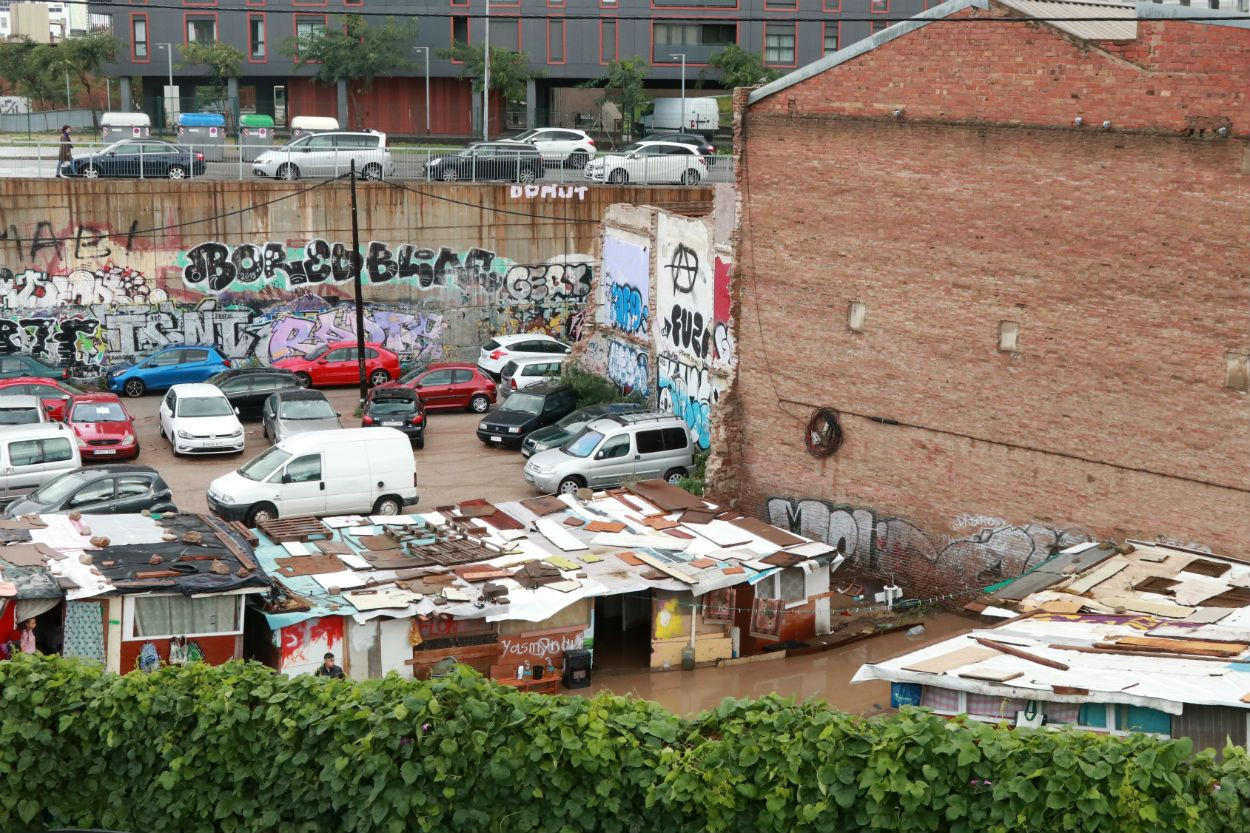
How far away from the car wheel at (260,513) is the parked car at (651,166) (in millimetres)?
21046

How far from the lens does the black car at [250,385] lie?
33688 mm

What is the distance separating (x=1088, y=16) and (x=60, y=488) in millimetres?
17448

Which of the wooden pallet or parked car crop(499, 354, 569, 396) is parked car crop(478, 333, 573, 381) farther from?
the wooden pallet

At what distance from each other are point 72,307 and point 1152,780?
32.4 meters

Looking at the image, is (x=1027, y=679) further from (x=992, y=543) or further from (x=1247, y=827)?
(x=992, y=543)

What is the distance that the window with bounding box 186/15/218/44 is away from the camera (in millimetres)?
65750

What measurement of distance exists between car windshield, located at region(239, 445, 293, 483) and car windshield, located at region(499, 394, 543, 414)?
26.2 feet

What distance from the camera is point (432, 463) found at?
31109mm

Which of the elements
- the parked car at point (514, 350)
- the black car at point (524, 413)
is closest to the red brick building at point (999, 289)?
the black car at point (524, 413)

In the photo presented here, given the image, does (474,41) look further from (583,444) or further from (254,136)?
(583,444)

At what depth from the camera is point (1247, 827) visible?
10289 millimetres

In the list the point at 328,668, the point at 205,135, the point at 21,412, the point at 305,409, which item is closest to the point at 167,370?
the point at 305,409

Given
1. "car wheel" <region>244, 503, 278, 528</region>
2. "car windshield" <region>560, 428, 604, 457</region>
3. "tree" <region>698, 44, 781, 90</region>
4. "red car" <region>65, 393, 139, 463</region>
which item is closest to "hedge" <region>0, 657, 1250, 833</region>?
"car wheel" <region>244, 503, 278, 528</region>

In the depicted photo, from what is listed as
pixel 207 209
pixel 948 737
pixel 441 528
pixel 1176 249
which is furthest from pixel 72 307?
pixel 948 737
